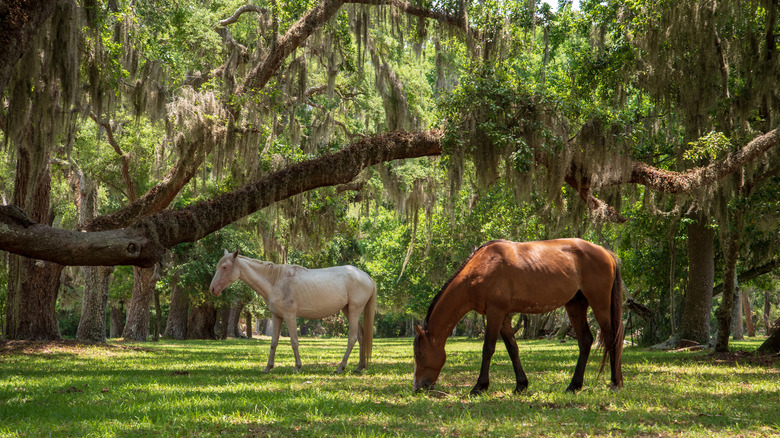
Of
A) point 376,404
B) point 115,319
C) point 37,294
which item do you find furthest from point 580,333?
point 115,319

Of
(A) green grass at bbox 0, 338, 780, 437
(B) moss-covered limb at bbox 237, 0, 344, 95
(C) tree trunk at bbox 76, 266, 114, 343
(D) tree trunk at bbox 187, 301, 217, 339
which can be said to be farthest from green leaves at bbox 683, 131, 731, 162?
(D) tree trunk at bbox 187, 301, 217, 339

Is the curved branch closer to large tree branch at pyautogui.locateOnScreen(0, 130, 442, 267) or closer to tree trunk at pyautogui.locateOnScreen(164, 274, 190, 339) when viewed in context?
large tree branch at pyautogui.locateOnScreen(0, 130, 442, 267)

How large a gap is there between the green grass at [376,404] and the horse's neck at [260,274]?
54.6 inches

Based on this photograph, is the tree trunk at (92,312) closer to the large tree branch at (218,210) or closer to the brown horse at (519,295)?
the large tree branch at (218,210)

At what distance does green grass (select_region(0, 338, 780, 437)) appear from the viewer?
512cm

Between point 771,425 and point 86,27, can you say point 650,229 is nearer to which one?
point 771,425

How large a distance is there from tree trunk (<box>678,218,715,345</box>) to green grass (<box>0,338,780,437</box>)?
573 cm

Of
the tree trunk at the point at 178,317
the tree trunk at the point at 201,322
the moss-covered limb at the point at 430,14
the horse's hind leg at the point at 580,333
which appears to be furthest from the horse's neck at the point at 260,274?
the tree trunk at the point at 201,322

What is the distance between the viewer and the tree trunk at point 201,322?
3534cm

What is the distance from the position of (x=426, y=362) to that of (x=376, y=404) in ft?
3.28

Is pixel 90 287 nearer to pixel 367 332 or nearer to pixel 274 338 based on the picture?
pixel 274 338

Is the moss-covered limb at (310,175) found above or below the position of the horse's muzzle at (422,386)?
above

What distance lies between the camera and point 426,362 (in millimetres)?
7258

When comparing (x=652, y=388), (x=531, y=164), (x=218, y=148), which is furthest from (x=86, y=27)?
(x=652, y=388)
